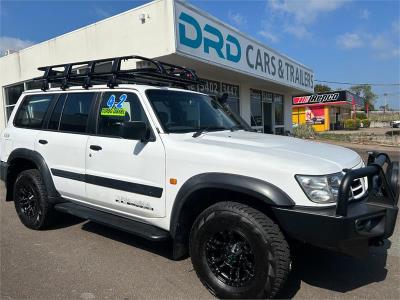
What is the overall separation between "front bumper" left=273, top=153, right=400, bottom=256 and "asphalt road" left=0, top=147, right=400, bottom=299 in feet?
2.26

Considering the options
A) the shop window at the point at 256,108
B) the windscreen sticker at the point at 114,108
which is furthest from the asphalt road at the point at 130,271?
the shop window at the point at 256,108

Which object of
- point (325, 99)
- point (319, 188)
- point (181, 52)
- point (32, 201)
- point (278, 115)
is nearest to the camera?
point (319, 188)

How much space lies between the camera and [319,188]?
314cm

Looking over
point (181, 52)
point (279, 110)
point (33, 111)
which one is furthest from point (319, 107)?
point (33, 111)

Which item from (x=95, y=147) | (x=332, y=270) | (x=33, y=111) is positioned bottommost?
(x=332, y=270)

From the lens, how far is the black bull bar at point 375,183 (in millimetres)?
3029

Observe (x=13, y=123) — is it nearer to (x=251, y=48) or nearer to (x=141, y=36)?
(x=141, y=36)

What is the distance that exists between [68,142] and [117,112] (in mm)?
867

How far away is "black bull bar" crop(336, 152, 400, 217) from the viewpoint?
9.94ft

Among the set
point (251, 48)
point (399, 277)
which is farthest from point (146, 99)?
point (251, 48)

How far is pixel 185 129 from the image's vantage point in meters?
4.29

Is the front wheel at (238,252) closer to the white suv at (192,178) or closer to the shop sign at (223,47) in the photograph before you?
the white suv at (192,178)

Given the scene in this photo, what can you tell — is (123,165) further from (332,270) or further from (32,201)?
(332,270)

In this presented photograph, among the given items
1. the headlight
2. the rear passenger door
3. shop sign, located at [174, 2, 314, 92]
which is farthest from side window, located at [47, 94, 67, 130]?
shop sign, located at [174, 2, 314, 92]
